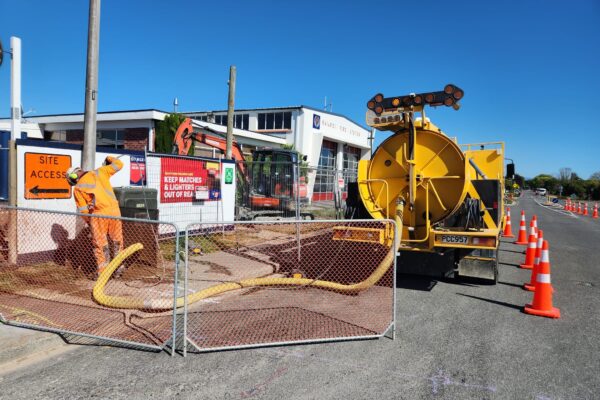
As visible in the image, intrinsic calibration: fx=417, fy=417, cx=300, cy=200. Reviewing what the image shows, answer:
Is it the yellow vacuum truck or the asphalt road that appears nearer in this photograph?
the asphalt road

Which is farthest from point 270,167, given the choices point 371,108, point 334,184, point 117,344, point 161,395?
point 161,395

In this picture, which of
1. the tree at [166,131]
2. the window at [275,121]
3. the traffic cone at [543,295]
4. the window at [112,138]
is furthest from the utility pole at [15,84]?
the window at [275,121]

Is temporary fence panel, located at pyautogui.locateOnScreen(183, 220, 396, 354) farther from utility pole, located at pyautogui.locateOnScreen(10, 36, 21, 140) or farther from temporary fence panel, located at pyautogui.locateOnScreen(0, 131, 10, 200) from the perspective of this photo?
utility pole, located at pyautogui.locateOnScreen(10, 36, 21, 140)

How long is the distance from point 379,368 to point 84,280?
4.61 metres

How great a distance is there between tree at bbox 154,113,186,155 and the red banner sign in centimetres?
1040

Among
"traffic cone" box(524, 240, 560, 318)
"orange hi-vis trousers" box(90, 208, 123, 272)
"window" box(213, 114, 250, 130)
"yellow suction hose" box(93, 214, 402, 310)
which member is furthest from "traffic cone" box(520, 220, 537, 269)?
"window" box(213, 114, 250, 130)

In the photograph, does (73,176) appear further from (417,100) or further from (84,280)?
(417,100)

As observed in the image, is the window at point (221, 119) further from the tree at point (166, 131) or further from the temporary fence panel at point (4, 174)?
the temporary fence panel at point (4, 174)

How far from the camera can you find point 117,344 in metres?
4.37

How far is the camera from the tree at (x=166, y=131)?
2006 cm

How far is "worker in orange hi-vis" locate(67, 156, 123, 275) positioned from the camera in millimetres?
6387

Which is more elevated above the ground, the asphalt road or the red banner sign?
the red banner sign

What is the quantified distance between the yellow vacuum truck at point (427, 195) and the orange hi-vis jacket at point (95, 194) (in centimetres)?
424

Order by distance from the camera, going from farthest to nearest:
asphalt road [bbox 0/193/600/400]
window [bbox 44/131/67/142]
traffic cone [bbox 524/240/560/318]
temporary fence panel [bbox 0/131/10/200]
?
window [bbox 44/131/67/142] → temporary fence panel [bbox 0/131/10/200] → traffic cone [bbox 524/240/560/318] → asphalt road [bbox 0/193/600/400]
